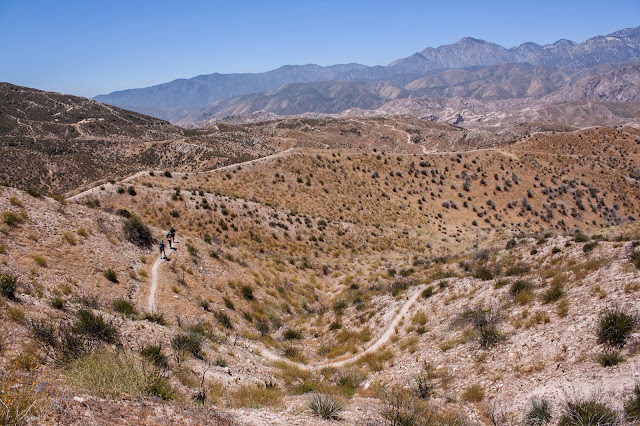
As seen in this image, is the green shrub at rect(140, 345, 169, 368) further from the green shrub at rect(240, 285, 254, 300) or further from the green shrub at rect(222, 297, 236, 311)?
the green shrub at rect(240, 285, 254, 300)

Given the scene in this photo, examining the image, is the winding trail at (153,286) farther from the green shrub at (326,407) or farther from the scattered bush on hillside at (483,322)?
the scattered bush on hillside at (483,322)

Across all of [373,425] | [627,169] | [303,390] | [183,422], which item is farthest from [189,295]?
[627,169]

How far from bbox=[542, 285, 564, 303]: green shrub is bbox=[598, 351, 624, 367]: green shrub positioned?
376 centimetres

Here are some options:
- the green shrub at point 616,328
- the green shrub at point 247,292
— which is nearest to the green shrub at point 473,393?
the green shrub at point 616,328

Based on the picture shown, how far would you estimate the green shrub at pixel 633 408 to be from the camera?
20.0ft

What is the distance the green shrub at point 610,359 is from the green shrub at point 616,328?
0.43 metres

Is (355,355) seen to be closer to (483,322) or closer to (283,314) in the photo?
(483,322)

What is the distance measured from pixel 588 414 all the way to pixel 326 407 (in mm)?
5282

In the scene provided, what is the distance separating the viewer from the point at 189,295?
17375mm

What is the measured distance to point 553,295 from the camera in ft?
38.7

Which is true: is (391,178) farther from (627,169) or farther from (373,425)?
(373,425)

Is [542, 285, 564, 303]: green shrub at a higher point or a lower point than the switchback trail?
higher

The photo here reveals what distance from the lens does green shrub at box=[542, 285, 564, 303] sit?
11672 mm

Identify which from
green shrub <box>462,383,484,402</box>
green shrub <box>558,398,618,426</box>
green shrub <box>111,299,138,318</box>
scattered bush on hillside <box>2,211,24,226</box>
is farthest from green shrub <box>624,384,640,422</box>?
scattered bush on hillside <box>2,211,24,226</box>
